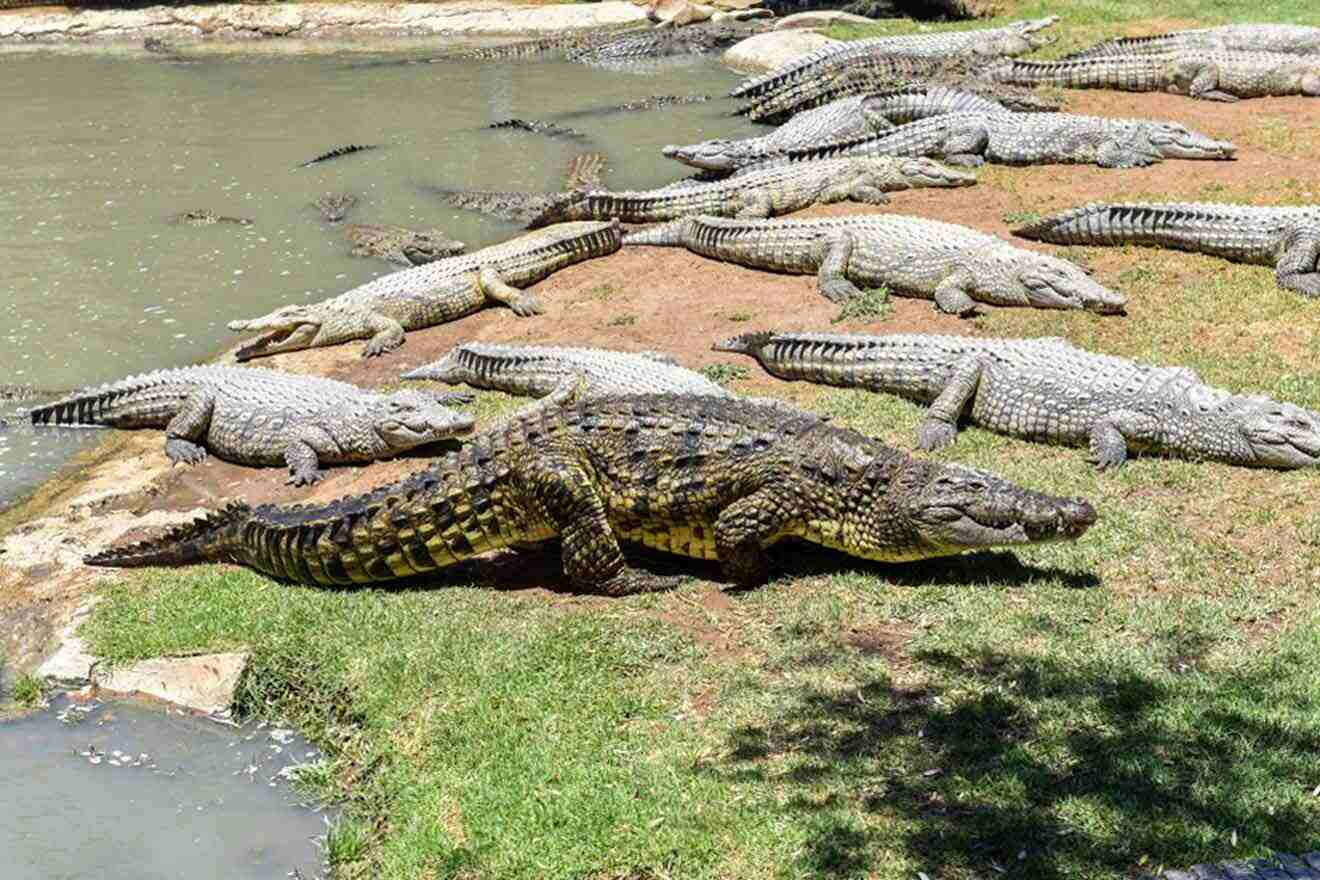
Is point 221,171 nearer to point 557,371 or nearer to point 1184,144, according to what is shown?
point 557,371

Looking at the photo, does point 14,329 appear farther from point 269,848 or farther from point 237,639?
point 269,848

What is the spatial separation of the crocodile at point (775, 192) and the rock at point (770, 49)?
8.30 m

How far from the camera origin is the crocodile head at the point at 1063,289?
10.0 metres

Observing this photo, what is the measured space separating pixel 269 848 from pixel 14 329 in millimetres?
8271

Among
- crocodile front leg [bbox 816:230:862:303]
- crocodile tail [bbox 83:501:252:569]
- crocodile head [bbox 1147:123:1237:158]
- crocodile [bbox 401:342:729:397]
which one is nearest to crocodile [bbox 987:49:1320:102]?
crocodile head [bbox 1147:123:1237:158]

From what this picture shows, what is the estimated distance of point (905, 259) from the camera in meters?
11.0

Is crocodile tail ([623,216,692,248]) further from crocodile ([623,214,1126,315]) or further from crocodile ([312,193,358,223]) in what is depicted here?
crocodile ([312,193,358,223])

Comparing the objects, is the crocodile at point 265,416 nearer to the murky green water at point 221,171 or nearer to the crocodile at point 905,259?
the murky green water at point 221,171

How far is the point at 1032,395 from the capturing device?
26.9 feet

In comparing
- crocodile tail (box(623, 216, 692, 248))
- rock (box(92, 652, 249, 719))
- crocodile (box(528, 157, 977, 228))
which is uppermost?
crocodile (box(528, 157, 977, 228))

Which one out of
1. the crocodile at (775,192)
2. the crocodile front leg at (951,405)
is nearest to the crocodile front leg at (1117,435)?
the crocodile front leg at (951,405)

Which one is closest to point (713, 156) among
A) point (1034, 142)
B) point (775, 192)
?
point (775, 192)

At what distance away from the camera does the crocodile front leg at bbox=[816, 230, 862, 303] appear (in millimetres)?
11164

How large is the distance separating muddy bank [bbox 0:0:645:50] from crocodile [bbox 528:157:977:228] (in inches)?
515
